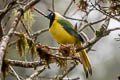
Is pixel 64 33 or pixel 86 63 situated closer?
pixel 86 63

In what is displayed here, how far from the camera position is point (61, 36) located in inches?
142

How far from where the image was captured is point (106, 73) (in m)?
10.4

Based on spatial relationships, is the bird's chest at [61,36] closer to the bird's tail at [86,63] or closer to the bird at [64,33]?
the bird at [64,33]

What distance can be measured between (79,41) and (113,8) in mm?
746

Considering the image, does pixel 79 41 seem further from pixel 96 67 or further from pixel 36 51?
pixel 96 67

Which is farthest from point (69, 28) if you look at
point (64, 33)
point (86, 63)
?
point (86, 63)

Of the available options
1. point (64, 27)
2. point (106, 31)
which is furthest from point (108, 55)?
point (106, 31)

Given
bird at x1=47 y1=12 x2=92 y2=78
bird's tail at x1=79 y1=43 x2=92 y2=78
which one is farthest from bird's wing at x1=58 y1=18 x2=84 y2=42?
bird's tail at x1=79 y1=43 x2=92 y2=78

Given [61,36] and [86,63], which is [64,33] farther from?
[86,63]

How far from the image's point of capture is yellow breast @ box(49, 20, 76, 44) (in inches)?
141

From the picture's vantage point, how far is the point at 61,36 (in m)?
3.60

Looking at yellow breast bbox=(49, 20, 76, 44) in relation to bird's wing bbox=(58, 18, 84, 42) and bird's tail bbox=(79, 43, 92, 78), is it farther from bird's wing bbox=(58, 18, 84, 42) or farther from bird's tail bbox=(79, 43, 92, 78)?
bird's tail bbox=(79, 43, 92, 78)

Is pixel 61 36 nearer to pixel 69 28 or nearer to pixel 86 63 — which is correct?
pixel 69 28

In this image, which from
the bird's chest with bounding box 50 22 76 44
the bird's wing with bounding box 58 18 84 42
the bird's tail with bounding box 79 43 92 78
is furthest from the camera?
the bird's chest with bounding box 50 22 76 44
